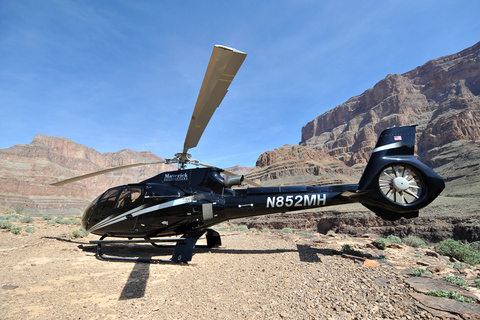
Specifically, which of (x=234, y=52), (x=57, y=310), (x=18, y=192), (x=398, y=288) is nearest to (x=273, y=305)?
(x=398, y=288)

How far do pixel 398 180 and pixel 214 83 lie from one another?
6.66 meters

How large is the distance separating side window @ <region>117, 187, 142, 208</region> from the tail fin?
25.3ft

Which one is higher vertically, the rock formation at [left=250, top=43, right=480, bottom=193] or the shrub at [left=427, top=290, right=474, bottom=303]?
the rock formation at [left=250, top=43, right=480, bottom=193]

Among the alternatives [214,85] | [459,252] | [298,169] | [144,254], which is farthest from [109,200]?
[298,169]

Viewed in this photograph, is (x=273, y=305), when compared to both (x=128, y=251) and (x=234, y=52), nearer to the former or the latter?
(x=234, y=52)

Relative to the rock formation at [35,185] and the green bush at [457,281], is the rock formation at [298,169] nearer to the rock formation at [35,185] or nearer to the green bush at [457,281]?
the green bush at [457,281]

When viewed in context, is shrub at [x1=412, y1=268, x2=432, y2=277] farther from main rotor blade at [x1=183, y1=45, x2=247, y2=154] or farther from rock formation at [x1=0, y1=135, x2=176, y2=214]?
rock formation at [x1=0, y1=135, x2=176, y2=214]

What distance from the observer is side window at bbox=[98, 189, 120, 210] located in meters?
8.67

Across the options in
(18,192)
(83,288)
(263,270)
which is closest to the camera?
(83,288)

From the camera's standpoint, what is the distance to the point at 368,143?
164750mm

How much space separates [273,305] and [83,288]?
13.9 ft

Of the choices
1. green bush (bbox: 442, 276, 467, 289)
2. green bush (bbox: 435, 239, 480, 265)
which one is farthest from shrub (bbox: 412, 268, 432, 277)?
green bush (bbox: 435, 239, 480, 265)

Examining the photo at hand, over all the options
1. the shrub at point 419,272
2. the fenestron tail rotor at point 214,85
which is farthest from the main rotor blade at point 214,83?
the shrub at point 419,272

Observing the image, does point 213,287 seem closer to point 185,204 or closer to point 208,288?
point 208,288
